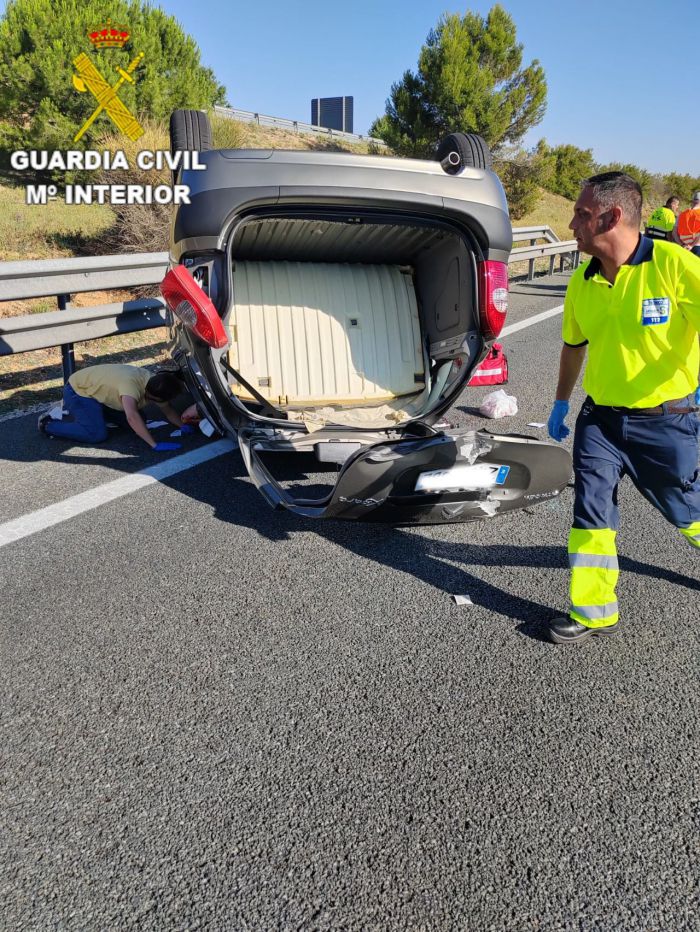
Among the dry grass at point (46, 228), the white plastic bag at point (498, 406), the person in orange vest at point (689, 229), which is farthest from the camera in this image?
the dry grass at point (46, 228)

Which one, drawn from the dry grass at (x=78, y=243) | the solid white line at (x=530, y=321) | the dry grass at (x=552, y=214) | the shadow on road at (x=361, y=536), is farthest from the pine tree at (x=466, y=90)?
the shadow on road at (x=361, y=536)

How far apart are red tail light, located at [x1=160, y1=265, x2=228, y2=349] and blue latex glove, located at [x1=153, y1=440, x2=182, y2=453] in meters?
1.28

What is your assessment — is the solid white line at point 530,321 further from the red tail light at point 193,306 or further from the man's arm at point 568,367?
the red tail light at point 193,306

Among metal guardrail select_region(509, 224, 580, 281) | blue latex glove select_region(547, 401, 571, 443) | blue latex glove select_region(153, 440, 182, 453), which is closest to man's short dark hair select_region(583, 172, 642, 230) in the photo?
blue latex glove select_region(547, 401, 571, 443)

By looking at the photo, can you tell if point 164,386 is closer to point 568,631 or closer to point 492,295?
point 492,295

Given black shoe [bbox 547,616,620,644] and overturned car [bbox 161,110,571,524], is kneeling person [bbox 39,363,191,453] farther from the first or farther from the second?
black shoe [bbox 547,616,620,644]

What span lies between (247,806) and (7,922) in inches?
22.9

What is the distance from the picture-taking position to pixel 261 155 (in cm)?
335

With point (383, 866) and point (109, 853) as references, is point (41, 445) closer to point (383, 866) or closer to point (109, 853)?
point (109, 853)

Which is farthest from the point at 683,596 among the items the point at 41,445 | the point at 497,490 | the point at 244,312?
the point at 41,445

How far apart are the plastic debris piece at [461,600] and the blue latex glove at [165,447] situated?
2.37m

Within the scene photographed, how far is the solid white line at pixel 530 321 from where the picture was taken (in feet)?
28.3

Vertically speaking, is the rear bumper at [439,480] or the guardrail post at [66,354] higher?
the guardrail post at [66,354]

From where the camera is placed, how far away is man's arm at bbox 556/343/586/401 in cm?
314
